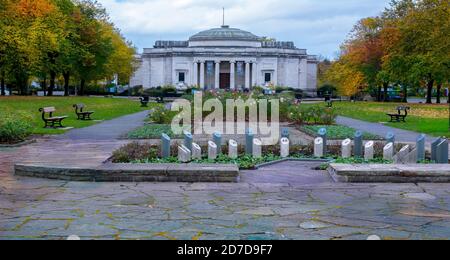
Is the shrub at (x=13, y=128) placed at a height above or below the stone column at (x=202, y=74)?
below

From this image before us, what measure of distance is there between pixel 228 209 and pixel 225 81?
298 feet

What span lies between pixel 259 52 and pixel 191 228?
87689mm

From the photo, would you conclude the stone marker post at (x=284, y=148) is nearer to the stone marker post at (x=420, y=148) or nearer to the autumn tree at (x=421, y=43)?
the stone marker post at (x=420, y=148)

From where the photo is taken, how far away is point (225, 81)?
97750 mm

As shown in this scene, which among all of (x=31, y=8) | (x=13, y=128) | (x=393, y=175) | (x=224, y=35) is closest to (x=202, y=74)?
(x=224, y=35)

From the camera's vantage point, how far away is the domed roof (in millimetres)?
94062

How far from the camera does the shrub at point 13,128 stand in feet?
52.6

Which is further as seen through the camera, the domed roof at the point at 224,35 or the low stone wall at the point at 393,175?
the domed roof at the point at 224,35

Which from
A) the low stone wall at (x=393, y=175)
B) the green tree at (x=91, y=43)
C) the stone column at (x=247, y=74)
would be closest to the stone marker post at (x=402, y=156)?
the low stone wall at (x=393, y=175)

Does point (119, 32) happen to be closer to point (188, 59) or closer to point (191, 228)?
point (188, 59)

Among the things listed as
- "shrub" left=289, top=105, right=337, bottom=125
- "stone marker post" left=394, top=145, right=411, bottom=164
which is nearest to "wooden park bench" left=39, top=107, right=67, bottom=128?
"shrub" left=289, top=105, right=337, bottom=125

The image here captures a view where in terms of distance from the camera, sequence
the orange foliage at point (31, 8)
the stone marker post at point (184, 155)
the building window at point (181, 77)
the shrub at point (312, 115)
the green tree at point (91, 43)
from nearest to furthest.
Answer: the stone marker post at point (184, 155)
the shrub at point (312, 115)
the orange foliage at point (31, 8)
the green tree at point (91, 43)
the building window at point (181, 77)

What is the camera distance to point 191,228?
20.9 ft

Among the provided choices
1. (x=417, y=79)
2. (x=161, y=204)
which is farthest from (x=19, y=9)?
(x=161, y=204)
